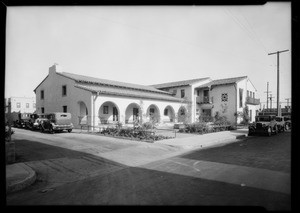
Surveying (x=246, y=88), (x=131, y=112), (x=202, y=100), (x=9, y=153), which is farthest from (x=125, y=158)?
(x=246, y=88)

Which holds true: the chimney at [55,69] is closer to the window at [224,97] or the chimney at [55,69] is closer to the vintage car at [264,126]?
the vintage car at [264,126]

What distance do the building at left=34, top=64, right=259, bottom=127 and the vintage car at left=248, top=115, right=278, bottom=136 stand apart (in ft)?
25.5

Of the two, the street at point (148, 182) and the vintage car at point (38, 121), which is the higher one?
the vintage car at point (38, 121)

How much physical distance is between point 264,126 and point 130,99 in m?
13.9


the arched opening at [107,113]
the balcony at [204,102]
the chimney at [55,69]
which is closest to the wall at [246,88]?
the balcony at [204,102]

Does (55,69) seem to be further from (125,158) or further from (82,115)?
(125,158)

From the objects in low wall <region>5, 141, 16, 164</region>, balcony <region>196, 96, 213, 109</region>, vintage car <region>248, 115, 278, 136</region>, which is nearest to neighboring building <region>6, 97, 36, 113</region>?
balcony <region>196, 96, 213, 109</region>

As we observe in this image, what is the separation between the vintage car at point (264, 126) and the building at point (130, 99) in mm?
7779

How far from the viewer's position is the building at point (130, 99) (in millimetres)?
20203

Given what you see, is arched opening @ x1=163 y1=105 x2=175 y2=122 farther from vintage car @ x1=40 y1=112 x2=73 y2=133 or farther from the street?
the street

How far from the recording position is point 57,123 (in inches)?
672

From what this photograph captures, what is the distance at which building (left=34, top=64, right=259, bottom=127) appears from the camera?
66.3 ft

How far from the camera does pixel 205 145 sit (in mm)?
11695
